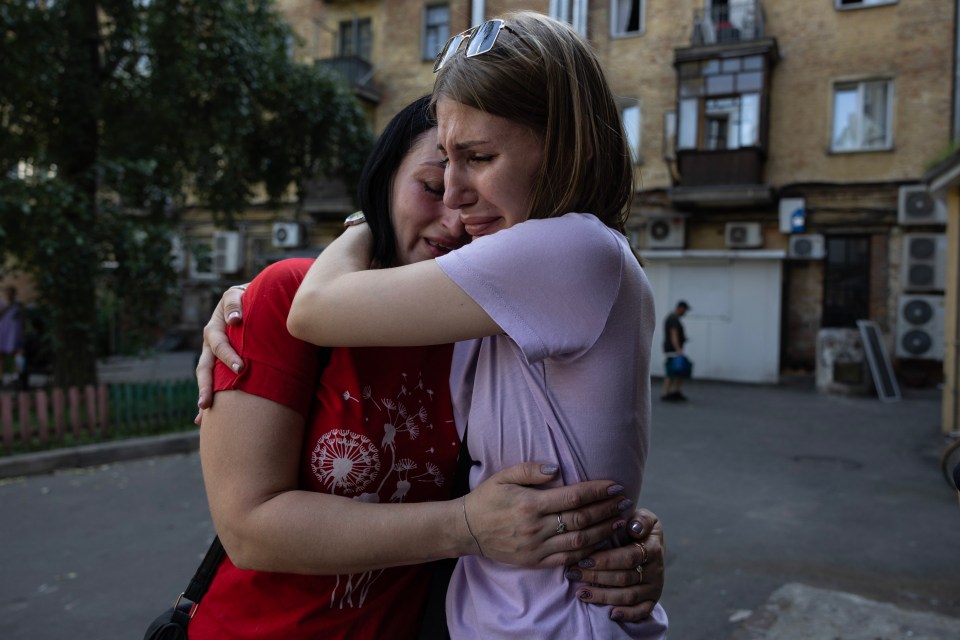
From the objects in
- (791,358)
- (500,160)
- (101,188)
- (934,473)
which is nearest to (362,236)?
(500,160)

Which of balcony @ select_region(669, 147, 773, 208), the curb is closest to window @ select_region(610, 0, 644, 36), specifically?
balcony @ select_region(669, 147, 773, 208)

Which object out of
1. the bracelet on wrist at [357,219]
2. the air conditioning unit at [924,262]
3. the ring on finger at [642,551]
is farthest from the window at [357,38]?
the ring on finger at [642,551]

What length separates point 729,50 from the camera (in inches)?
674

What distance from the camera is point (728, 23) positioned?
17.9 m

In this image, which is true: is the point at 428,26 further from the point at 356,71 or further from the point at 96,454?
the point at 96,454

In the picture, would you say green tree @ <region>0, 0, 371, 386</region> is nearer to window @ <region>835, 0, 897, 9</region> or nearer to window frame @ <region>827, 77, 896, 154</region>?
window frame @ <region>827, 77, 896, 154</region>

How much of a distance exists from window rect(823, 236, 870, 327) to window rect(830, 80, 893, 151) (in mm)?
2254

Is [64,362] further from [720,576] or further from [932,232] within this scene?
[932,232]

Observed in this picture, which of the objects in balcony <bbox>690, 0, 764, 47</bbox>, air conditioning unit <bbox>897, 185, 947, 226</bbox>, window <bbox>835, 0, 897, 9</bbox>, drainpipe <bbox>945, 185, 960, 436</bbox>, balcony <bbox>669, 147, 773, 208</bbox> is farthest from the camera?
balcony <bbox>690, 0, 764, 47</bbox>

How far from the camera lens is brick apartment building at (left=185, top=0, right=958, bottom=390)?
1600 centimetres

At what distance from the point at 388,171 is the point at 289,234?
73.2ft

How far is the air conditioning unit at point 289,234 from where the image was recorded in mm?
22953

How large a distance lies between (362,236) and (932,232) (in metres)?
18.1

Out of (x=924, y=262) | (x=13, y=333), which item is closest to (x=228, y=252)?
(x=13, y=333)
